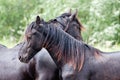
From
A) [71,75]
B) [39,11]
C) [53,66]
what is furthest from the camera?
Result: [39,11]

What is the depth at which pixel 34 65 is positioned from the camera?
18.4ft

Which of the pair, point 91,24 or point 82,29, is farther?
point 91,24

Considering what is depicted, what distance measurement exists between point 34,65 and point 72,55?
25.9 inches

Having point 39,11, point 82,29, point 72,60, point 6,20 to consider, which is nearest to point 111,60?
point 72,60

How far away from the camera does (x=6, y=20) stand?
17500 millimetres

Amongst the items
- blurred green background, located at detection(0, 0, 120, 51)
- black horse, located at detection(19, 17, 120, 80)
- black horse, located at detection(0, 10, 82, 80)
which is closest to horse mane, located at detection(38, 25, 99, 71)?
black horse, located at detection(19, 17, 120, 80)

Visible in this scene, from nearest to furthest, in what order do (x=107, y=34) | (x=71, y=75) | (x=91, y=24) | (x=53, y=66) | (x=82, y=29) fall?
(x=71, y=75) → (x=53, y=66) → (x=82, y=29) → (x=107, y=34) → (x=91, y=24)

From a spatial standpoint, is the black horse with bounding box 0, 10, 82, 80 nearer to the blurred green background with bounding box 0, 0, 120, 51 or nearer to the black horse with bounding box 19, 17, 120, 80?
the black horse with bounding box 19, 17, 120, 80

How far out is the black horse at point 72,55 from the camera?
200 inches

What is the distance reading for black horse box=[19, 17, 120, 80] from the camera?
507 centimetres

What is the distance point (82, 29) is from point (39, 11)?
10.4m

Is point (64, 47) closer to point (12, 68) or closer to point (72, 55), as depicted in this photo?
point (72, 55)

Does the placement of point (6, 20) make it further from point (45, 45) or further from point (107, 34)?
point (45, 45)

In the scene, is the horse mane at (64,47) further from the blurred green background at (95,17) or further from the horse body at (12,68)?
the blurred green background at (95,17)
